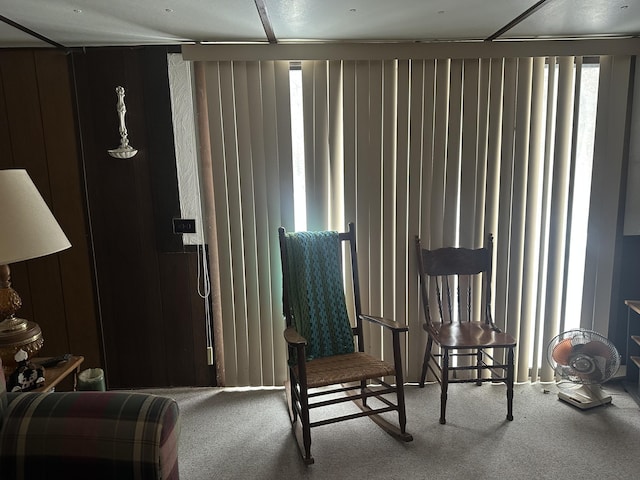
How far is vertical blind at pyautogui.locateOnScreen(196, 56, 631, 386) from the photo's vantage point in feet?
9.00

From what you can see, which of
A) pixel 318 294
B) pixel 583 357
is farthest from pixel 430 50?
pixel 583 357

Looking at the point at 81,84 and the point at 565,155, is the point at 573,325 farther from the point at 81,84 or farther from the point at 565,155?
the point at 81,84

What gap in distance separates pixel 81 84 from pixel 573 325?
3.38 meters

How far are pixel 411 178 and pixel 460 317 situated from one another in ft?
3.08

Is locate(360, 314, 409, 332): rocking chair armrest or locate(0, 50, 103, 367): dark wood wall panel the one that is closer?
locate(360, 314, 409, 332): rocking chair armrest

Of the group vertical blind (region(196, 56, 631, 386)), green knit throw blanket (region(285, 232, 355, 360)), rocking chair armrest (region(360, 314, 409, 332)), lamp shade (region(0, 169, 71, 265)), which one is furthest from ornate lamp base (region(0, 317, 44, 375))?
rocking chair armrest (region(360, 314, 409, 332))

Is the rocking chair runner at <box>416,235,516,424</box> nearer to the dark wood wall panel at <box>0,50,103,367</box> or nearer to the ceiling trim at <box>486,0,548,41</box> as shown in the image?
the ceiling trim at <box>486,0,548,41</box>

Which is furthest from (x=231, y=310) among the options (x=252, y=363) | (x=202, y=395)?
(x=202, y=395)

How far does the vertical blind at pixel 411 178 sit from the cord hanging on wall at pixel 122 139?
18.1 inches

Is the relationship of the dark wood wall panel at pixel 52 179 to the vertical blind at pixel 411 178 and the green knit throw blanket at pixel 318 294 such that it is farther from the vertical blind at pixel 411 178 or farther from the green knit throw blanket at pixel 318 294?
the green knit throw blanket at pixel 318 294

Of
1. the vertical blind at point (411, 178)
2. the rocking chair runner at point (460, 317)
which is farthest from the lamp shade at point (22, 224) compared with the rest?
the rocking chair runner at point (460, 317)

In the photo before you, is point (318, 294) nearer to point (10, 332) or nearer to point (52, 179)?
point (10, 332)

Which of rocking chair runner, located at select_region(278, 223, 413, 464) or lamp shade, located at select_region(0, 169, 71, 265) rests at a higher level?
lamp shade, located at select_region(0, 169, 71, 265)

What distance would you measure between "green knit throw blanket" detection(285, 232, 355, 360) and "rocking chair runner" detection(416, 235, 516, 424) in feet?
1.70
